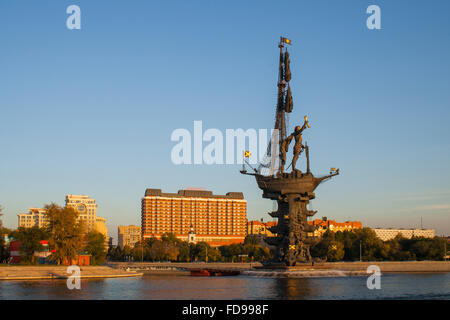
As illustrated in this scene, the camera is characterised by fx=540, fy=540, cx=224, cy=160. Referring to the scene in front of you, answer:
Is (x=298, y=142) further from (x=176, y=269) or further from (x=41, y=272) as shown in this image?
(x=41, y=272)

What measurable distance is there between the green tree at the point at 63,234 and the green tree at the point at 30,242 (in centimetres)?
292

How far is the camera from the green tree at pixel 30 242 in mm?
83188

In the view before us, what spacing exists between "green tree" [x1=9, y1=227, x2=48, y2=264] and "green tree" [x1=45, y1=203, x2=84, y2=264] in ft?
9.57

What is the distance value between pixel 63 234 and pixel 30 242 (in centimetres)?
649

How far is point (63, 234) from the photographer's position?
80.7m

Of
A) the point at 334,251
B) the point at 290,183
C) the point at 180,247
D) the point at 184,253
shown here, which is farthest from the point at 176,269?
the point at 180,247

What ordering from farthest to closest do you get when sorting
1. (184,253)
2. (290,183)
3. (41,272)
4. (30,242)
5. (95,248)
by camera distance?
(184,253)
(95,248)
(290,183)
(30,242)
(41,272)

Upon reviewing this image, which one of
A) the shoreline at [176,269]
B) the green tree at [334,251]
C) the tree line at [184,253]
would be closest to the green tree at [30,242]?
the shoreline at [176,269]

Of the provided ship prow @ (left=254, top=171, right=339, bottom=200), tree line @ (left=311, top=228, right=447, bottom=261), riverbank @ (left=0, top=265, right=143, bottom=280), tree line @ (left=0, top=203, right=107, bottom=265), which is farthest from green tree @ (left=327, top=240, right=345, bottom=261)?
tree line @ (left=0, top=203, right=107, bottom=265)

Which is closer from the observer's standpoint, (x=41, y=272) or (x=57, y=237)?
(x=41, y=272)

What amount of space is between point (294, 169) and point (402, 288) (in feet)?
113

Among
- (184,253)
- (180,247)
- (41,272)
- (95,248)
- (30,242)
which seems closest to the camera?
(41,272)

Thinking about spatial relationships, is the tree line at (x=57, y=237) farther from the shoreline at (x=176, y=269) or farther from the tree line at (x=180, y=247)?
the shoreline at (x=176, y=269)

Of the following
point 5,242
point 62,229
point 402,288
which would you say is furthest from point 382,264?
point 5,242
